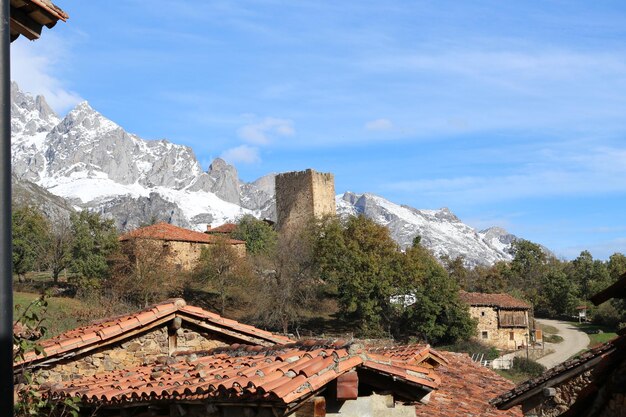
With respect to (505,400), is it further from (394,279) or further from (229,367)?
(394,279)

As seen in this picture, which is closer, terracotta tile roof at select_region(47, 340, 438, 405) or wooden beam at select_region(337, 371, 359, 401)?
terracotta tile roof at select_region(47, 340, 438, 405)

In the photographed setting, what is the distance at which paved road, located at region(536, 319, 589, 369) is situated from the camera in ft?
186

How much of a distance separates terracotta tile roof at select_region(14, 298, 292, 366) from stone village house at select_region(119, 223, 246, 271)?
52765 mm

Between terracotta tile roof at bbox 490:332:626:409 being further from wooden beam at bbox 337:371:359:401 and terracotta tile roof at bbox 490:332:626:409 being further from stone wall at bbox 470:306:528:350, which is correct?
stone wall at bbox 470:306:528:350

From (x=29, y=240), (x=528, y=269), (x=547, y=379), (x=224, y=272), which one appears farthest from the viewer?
(x=528, y=269)

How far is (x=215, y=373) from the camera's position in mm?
8945

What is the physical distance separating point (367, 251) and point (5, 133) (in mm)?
62152

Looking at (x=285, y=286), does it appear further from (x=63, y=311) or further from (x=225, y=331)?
(x=225, y=331)

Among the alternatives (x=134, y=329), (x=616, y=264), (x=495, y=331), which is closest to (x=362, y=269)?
(x=495, y=331)

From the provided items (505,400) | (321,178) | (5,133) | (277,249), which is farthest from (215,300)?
(5,133)

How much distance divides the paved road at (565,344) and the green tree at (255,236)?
87.7 feet

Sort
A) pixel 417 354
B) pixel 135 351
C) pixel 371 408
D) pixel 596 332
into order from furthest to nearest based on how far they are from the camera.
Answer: pixel 596 332
pixel 417 354
pixel 135 351
pixel 371 408

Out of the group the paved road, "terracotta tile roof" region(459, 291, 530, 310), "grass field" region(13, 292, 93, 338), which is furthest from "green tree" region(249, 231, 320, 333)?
the paved road

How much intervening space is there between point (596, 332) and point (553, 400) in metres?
60.3
